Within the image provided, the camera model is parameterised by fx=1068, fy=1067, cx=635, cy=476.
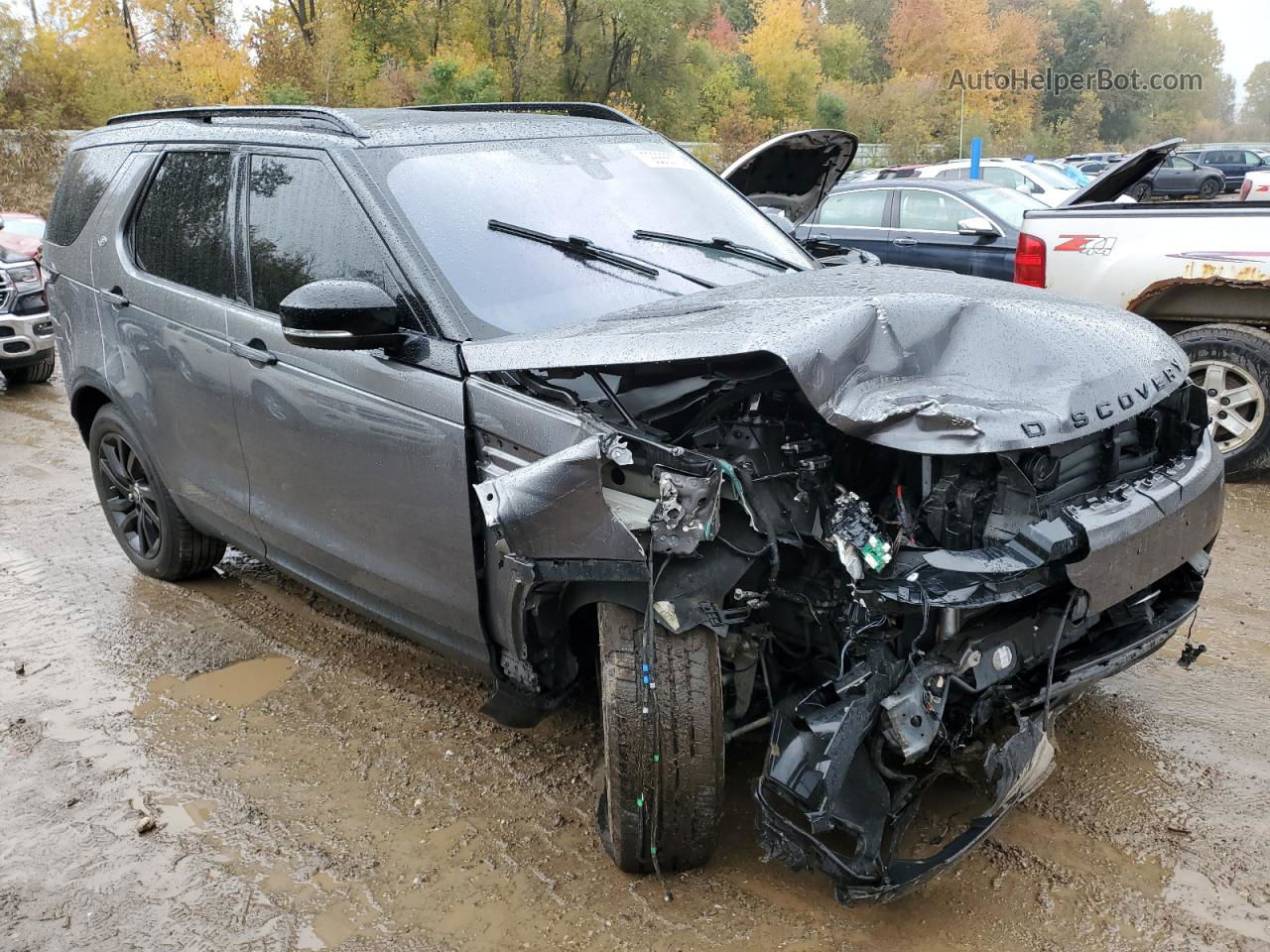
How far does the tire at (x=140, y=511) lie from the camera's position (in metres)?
4.69

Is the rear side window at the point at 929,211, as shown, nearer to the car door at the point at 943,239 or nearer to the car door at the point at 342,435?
the car door at the point at 943,239

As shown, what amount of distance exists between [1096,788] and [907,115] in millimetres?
50750

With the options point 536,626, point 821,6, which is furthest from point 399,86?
point 821,6

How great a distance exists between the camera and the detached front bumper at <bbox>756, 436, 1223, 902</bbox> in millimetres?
2439

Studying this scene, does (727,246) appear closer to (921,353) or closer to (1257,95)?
(921,353)

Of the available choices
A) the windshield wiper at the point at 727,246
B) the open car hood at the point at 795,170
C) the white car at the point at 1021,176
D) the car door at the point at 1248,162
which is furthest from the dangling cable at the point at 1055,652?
the car door at the point at 1248,162

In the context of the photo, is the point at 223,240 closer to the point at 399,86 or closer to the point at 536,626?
the point at 536,626

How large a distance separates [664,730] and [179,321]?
2.57 m

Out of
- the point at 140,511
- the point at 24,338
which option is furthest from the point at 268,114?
the point at 24,338

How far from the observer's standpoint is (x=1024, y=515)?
2.54 m

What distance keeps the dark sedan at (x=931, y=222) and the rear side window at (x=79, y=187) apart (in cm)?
595

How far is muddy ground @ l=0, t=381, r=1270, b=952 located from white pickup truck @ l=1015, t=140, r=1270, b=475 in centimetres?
170

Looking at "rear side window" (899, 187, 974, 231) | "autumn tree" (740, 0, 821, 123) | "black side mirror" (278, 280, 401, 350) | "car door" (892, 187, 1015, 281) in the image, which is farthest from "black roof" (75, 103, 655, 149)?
"autumn tree" (740, 0, 821, 123)

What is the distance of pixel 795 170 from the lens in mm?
5180
